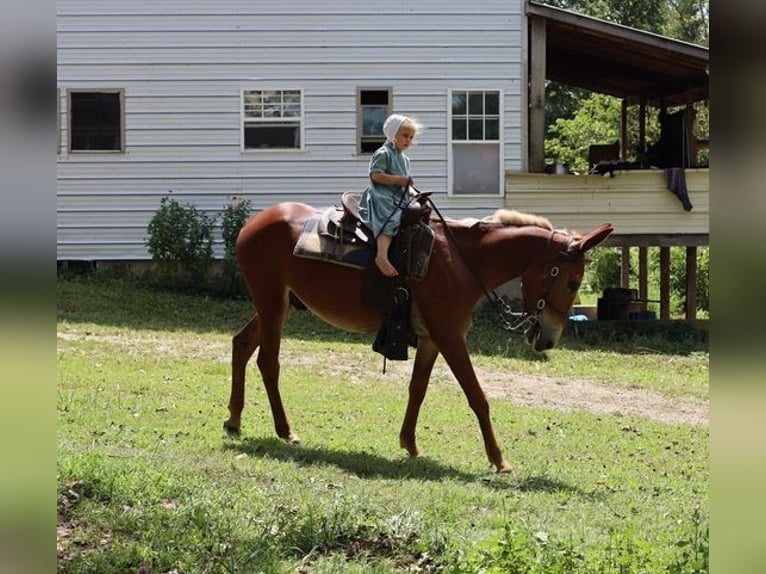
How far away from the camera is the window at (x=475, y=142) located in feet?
59.7

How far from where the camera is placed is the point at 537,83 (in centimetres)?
1750

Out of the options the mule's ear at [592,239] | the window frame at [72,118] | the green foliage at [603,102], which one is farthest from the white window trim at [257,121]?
the green foliage at [603,102]

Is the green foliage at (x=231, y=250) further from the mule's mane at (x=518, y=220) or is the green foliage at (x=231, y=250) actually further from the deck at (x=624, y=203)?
the mule's mane at (x=518, y=220)

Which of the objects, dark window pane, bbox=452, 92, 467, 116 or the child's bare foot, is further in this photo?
dark window pane, bbox=452, 92, 467, 116

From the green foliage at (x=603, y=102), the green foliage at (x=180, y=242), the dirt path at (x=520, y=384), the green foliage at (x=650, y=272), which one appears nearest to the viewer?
the dirt path at (x=520, y=384)

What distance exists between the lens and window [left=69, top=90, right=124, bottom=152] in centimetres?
1842

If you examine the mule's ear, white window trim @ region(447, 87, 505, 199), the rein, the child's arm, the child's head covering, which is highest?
white window trim @ region(447, 87, 505, 199)

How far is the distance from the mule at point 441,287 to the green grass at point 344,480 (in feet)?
1.83

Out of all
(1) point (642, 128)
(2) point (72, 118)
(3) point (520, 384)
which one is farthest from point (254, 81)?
(1) point (642, 128)

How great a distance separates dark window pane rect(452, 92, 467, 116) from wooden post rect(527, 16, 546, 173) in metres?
1.29

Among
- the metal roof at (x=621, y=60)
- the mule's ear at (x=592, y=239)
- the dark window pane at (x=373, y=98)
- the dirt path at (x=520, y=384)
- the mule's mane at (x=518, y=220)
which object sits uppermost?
the metal roof at (x=621, y=60)

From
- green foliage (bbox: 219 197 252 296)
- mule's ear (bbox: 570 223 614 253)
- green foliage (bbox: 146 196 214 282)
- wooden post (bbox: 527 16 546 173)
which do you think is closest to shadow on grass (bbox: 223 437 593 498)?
mule's ear (bbox: 570 223 614 253)

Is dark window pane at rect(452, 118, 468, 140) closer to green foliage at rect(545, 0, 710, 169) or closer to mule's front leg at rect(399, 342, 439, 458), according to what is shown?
mule's front leg at rect(399, 342, 439, 458)

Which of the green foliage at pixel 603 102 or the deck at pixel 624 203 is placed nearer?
the deck at pixel 624 203
